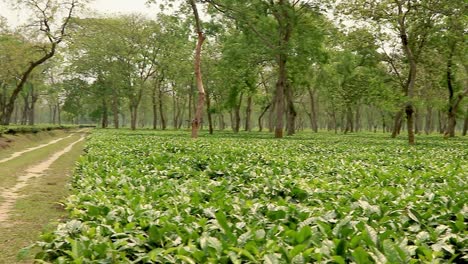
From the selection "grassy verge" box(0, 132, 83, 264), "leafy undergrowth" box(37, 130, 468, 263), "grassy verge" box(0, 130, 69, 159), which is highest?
"leafy undergrowth" box(37, 130, 468, 263)

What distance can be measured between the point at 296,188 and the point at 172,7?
28.1 meters

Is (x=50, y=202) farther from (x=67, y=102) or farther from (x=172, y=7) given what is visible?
(x=67, y=102)

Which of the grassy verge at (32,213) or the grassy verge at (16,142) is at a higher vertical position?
the grassy verge at (16,142)

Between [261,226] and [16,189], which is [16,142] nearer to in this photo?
[16,189]

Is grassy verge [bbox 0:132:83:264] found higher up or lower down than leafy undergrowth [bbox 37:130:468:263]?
lower down

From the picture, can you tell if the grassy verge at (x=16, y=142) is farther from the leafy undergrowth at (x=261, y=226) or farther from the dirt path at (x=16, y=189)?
the leafy undergrowth at (x=261, y=226)

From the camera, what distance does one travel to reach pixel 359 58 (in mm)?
44750

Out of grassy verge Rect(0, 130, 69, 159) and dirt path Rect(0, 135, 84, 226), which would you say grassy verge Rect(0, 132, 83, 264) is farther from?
grassy verge Rect(0, 130, 69, 159)

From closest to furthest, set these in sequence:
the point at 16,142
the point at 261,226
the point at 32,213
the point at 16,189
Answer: the point at 261,226
the point at 32,213
the point at 16,189
the point at 16,142

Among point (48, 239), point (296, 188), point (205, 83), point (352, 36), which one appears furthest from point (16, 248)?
point (205, 83)

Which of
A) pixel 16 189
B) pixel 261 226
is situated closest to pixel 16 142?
pixel 16 189

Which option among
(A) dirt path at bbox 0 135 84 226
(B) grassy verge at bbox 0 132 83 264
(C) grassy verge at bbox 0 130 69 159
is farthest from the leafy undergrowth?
(C) grassy verge at bbox 0 130 69 159

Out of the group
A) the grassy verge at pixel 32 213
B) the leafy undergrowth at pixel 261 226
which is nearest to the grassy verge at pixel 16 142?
the grassy verge at pixel 32 213

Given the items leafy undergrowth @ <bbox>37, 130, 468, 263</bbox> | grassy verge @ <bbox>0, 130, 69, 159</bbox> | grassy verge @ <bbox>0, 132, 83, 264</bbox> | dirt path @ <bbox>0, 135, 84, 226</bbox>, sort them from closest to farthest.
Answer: leafy undergrowth @ <bbox>37, 130, 468, 263</bbox>, grassy verge @ <bbox>0, 132, 83, 264</bbox>, dirt path @ <bbox>0, 135, 84, 226</bbox>, grassy verge @ <bbox>0, 130, 69, 159</bbox>
